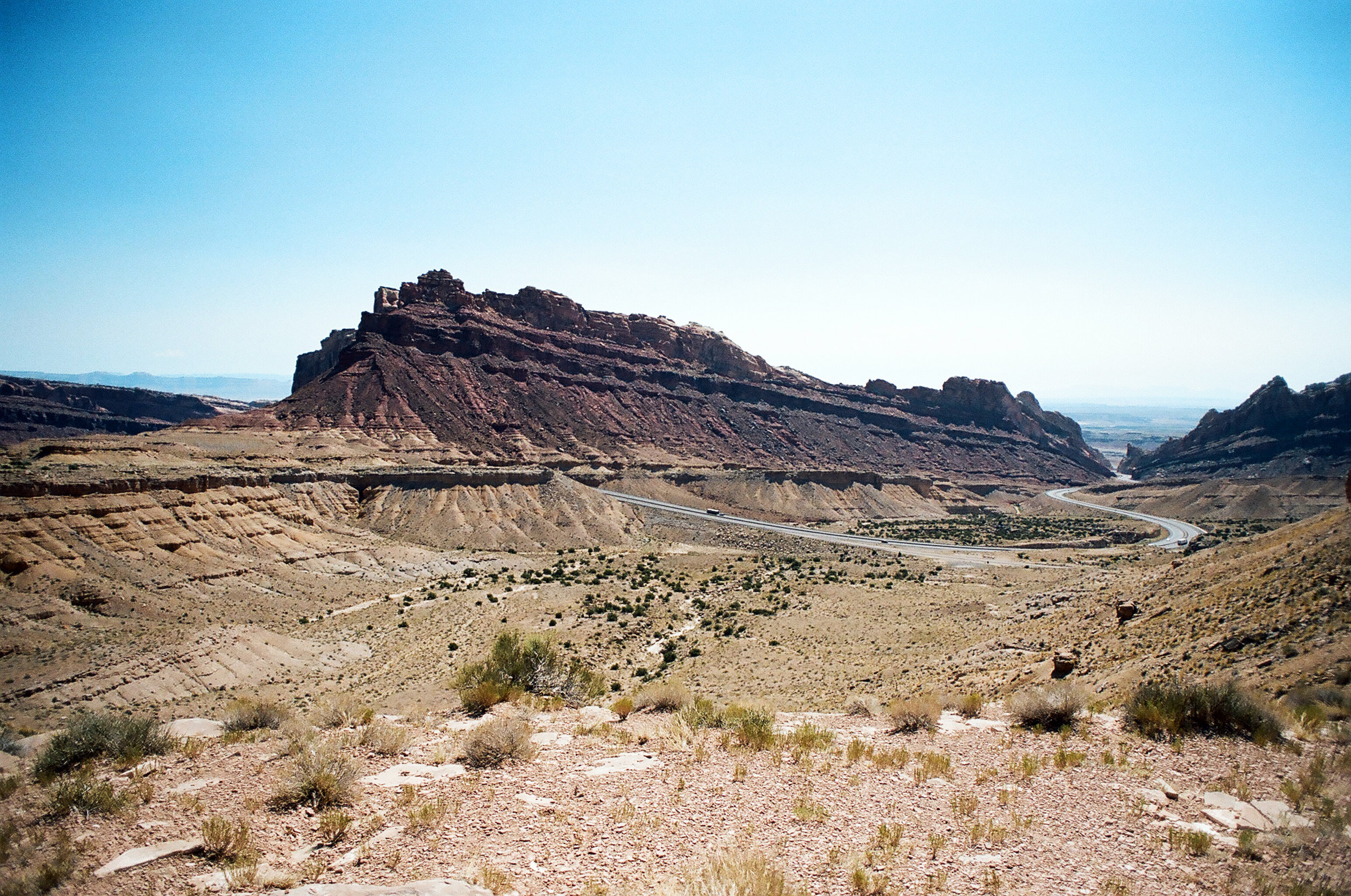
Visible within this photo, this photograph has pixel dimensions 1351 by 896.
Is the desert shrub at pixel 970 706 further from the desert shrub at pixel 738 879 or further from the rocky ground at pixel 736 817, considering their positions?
the desert shrub at pixel 738 879

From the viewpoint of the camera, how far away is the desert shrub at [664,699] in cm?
1400

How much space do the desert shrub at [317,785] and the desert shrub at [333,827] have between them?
50cm

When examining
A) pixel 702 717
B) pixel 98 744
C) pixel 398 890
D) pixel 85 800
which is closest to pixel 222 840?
pixel 398 890

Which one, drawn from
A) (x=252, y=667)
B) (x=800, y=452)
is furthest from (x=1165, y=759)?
(x=800, y=452)

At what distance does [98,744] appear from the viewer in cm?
984

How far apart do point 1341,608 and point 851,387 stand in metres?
144

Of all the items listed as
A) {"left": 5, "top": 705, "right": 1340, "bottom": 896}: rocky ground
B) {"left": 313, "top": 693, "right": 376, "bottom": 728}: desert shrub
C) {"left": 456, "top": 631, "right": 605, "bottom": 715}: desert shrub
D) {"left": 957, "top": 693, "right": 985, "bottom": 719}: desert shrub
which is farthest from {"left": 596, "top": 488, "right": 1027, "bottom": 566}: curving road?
{"left": 313, "top": 693, "right": 376, "bottom": 728}: desert shrub

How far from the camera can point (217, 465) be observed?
168ft

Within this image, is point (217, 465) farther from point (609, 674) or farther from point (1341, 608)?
point (1341, 608)

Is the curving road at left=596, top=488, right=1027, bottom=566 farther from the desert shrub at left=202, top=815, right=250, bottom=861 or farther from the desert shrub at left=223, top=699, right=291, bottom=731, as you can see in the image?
the desert shrub at left=202, top=815, right=250, bottom=861

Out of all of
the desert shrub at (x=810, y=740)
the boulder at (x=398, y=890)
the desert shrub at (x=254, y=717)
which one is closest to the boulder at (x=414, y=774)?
the boulder at (x=398, y=890)

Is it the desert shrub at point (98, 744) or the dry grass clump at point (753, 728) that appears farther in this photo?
the dry grass clump at point (753, 728)

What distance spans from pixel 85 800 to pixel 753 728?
29.7 feet

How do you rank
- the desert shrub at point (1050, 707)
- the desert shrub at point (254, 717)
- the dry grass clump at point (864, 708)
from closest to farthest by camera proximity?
the desert shrub at point (254, 717) < the desert shrub at point (1050, 707) < the dry grass clump at point (864, 708)
